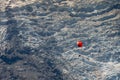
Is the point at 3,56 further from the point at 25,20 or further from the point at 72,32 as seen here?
the point at 72,32

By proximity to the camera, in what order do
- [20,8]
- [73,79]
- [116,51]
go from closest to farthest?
[73,79], [116,51], [20,8]

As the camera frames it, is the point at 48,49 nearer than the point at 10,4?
Yes

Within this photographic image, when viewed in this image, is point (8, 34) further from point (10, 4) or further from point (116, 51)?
point (116, 51)

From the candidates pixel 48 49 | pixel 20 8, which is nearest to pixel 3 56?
pixel 48 49

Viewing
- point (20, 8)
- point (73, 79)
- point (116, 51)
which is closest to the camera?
point (73, 79)

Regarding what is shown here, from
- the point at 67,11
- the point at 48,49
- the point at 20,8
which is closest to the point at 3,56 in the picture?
the point at 48,49

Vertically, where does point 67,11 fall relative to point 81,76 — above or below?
above

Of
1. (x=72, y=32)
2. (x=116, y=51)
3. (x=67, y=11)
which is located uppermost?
(x=67, y=11)
